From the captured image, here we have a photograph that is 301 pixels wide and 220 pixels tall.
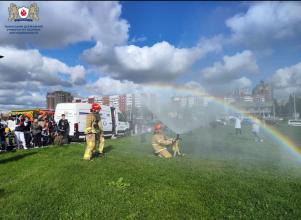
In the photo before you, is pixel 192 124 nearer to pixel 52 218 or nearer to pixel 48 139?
pixel 48 139

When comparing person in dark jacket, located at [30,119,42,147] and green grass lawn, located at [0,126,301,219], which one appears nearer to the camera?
green grass lawn, located at [0,126,301,219]

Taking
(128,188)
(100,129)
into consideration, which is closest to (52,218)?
(128,188)

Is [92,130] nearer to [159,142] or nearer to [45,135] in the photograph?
[159,142]

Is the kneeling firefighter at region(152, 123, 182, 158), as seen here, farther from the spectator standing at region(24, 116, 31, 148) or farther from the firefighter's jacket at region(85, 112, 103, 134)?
the spectator standing at region(24, 116, 31, 148)

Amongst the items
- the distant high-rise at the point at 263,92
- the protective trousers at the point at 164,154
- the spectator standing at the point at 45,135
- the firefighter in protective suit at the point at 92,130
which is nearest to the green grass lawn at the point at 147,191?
the firefighter in protective suit at the point at 92,130

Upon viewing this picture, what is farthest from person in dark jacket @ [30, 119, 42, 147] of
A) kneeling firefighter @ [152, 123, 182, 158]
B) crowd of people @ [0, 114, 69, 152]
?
kneeling firefighter @ [152, 123, 182, 158]

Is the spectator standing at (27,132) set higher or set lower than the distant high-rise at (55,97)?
lower

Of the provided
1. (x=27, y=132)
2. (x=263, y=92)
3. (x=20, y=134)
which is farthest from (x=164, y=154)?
(x=263, y=92)

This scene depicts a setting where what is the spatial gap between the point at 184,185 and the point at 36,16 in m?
15.2

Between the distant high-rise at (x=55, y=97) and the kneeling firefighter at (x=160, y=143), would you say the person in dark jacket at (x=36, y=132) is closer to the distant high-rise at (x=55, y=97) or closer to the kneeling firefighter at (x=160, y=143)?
the kneeling firefighter at (x=160, y=143)

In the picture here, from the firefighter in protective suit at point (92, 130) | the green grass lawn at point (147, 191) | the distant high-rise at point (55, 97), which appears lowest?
the green grass lawn at point (147, 191)

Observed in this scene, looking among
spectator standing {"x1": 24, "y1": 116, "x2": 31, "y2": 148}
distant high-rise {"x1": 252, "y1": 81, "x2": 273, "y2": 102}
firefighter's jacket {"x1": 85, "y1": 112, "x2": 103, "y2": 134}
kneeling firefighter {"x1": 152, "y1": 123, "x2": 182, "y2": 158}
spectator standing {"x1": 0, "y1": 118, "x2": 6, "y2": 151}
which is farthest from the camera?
distant high-rise {"x1": 252, "y1": 81, "x2": 273, "y2": 102}

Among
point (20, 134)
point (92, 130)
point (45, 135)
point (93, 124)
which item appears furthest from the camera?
point (45, 135)

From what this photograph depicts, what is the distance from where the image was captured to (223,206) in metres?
8.08
